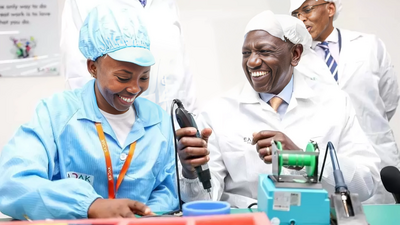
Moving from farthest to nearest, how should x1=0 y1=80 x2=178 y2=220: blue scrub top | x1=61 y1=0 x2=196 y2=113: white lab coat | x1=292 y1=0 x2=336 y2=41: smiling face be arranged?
x1=292 y1=0 x2=336 y2=41: smiling face
x1=61 y1=0 x2=196 y2=113: white lab coat
x1=0 y1=80 x2=178 y2=220: blue scrub top

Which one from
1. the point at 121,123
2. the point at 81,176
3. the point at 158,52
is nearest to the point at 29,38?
the point at 158,52

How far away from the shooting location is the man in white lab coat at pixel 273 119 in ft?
5.67

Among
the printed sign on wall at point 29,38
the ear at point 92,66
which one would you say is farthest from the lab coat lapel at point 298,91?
the printed sign on wall at point 29,38

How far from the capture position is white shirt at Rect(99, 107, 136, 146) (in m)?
1.44

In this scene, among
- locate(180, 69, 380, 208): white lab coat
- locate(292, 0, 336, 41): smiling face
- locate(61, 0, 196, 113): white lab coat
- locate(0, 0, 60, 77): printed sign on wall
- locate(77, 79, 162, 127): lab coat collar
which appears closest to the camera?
locate(77, 79, 162, 127): lab coat collar

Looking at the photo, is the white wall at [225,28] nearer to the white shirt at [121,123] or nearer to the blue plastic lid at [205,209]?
the white shirt at [121,123]

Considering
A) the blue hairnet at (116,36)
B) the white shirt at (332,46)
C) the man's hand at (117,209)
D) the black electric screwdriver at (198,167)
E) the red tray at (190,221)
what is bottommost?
the man's hand at (117,209)

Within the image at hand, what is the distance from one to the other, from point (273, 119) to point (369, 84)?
1004mm

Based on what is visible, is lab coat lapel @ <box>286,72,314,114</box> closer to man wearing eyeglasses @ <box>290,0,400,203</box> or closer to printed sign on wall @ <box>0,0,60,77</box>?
man wearing eyeglasses @ <box>290,0,400,203</box>

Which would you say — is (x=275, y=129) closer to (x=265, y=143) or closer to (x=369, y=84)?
(x=265, y=143)

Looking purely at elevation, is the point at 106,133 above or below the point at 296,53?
below

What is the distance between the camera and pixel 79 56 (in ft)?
6.51

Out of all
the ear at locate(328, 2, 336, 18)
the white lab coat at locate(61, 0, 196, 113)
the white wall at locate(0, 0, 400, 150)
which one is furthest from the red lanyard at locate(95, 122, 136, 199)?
the ear at locate(328, 2, 336, 18)

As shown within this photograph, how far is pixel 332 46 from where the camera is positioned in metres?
2.63
